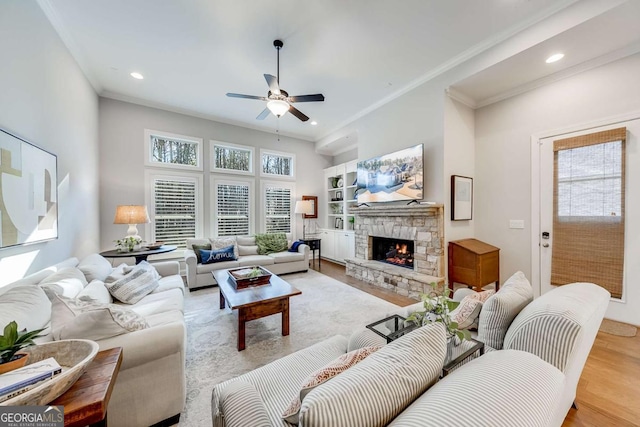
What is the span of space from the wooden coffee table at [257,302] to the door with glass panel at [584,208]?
3.45 m

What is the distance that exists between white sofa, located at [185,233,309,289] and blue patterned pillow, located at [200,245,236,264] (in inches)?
3.0

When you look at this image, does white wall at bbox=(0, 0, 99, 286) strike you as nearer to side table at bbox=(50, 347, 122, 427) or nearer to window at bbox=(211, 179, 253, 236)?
side table at bbox=(50, 347, 122, 427)

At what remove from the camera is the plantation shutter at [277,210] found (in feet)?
19.1

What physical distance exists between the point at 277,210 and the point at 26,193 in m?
4.22

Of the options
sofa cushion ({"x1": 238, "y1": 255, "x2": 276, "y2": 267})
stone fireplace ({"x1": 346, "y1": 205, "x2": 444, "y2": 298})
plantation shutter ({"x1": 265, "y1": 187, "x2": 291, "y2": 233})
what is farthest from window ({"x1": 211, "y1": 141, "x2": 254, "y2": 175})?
stone fireplace ({"x1": 346, "y1": 205, "x2": 444, "y2": 298})

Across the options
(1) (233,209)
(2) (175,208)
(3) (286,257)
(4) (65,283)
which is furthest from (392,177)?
(2) (175,208)

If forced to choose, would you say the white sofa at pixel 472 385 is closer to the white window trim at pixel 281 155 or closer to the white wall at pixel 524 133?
the white wall at pixel 524 133

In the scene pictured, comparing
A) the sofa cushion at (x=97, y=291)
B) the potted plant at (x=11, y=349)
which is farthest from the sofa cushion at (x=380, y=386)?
the sofa cushion at (x=97, y=291)

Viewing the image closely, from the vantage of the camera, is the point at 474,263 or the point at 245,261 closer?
the point at 474,263

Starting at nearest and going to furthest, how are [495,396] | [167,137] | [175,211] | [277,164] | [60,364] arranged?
[495,396] < [60,364] < [167,137] < [175,211] < [277,164]

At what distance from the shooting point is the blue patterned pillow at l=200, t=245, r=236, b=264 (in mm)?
4094

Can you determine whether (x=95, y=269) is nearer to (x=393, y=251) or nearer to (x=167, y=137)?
(x=167, y=137)

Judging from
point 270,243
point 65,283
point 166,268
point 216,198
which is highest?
point 216,198

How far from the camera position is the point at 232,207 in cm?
537
